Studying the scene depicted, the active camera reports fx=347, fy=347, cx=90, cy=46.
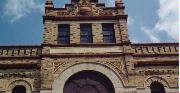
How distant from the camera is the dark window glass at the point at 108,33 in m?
23.9

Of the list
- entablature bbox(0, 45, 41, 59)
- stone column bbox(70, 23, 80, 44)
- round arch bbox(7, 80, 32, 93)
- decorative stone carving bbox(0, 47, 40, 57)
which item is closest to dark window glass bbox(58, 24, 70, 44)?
stone column bbox(70, 23, 80, 44)

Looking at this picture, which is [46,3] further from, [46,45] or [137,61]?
[137,61]

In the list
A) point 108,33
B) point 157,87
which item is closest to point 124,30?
point 108,33

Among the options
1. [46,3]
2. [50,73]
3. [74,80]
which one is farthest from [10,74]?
[46,3]

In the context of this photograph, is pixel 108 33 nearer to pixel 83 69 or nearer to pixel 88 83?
pixel 83 69

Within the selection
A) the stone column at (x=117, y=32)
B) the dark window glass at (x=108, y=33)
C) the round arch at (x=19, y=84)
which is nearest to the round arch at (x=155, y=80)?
the stone column at (x=117, y=32)

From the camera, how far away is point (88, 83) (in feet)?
71.3

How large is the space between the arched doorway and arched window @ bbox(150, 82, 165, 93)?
2.57 meters

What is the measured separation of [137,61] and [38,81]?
6.45 metres

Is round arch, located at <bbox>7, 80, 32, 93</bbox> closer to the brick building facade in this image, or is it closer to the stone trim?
the brick building facade

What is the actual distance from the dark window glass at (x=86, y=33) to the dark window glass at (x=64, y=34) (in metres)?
0.97

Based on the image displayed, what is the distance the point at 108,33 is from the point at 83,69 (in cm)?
368

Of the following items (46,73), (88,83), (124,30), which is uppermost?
(124,30)

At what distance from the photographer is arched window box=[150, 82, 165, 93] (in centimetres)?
2164
